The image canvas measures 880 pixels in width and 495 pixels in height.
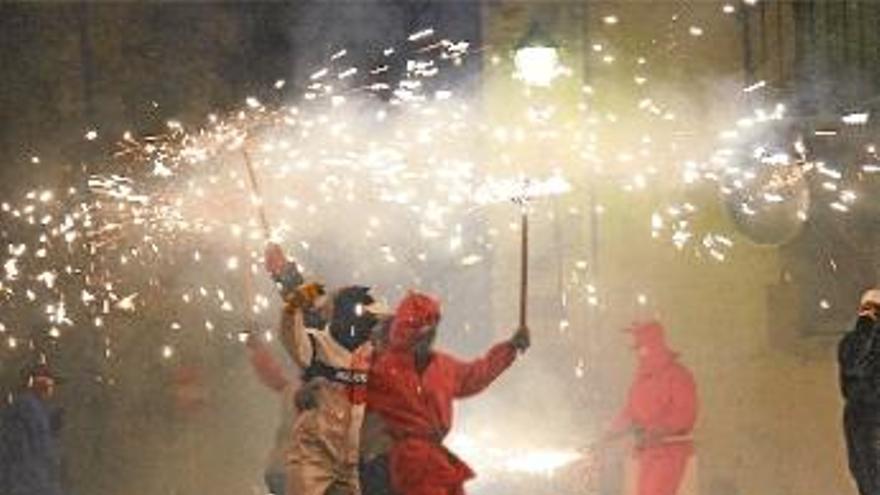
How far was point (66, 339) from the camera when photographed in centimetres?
1573

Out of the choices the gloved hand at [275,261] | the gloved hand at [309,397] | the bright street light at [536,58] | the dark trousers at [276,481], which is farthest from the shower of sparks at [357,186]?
the gloved hand at [309,397]

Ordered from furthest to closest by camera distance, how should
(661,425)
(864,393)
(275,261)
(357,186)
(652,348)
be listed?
(357,186), (652,348), (661,425), (864,393), (275,261)

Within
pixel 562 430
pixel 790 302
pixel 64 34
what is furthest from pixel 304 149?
pixel 790 302

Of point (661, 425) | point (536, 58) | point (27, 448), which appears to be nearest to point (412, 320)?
point (661, 425)

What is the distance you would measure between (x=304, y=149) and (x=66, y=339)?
3.35 m

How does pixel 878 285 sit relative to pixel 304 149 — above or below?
below

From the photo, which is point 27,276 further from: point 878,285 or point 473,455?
point 878,285

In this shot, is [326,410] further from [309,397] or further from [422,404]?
[422,404]

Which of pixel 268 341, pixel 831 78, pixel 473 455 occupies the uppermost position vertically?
pixel 831 78

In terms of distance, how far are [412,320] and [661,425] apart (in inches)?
166

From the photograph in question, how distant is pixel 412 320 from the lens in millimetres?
8883

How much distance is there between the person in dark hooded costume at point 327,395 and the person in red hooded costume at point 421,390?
0.32 metres

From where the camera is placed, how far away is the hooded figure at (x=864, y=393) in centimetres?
1034

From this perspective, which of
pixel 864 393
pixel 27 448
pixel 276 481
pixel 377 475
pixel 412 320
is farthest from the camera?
pixel 27 448
